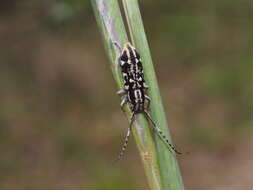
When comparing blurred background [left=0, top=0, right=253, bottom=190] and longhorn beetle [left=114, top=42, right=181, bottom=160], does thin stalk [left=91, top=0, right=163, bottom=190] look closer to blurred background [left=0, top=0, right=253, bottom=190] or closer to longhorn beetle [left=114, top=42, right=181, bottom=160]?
longhorn beetle [left=114, top=42, right=181, bottom=160]

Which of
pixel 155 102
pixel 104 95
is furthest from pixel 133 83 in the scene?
pixel 104 95


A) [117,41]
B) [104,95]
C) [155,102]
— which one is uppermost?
[117,41]

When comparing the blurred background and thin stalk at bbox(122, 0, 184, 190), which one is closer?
thin stalk at bbox(122, 0, 184, 190)

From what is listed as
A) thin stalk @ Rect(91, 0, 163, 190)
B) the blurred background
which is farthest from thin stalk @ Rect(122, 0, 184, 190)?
the blurred background

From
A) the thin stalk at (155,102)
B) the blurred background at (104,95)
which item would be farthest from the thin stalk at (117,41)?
the blurred background at (104,95)

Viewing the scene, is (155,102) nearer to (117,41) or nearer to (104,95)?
(117,41)
